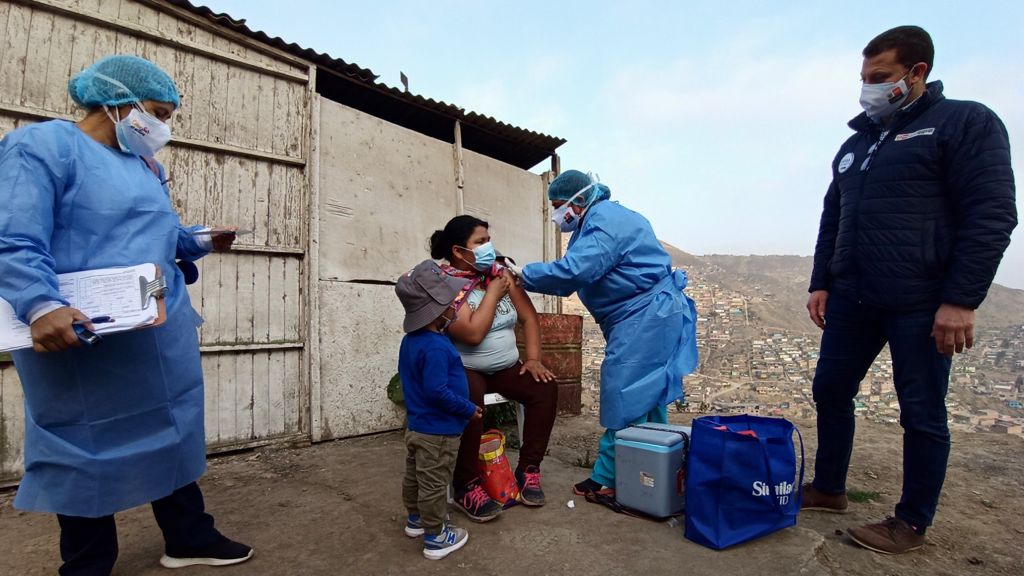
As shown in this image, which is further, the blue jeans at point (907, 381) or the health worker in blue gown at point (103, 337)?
the blue jeans at point (907, 381)

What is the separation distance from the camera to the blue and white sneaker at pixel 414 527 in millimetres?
2406

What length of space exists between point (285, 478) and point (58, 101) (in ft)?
9.93

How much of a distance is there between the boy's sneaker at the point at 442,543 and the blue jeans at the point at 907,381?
194 centimetres

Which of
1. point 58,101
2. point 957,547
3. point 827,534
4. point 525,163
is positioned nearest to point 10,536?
point 58,101

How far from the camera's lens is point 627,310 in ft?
9.37

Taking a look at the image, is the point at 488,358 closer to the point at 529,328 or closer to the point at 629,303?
the point at 529,328

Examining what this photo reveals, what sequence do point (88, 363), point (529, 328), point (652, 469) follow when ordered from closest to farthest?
point (88, 363) < point (652, 469) < point (529, 328)

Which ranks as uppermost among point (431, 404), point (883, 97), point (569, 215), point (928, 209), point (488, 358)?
point (883, 97)

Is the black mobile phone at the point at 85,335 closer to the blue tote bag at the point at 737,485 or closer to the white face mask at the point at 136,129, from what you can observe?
the white face mask at the point at 136,129

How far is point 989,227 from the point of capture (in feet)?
6.69

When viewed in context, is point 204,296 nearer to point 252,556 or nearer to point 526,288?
point 252,556

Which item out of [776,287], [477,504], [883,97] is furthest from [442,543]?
[776,287]

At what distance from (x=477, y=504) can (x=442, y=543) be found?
0.38 m

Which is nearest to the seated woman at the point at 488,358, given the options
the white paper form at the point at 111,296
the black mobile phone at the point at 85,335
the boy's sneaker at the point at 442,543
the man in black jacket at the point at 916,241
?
the boy's sneaker at the point at 442,543
